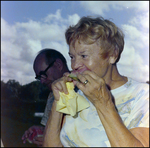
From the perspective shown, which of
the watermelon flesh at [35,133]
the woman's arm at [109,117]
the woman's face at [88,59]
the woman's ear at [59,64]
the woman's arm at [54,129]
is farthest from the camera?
the watermelon flesh at [35,133]

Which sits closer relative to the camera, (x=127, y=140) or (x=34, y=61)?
(x=127, y=140)

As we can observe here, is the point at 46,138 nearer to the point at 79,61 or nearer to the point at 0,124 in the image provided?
the point at 79,61

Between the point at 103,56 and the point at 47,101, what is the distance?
857mm

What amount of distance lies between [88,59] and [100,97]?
0.30 m

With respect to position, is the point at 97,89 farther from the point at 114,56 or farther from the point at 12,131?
the point at 12,131

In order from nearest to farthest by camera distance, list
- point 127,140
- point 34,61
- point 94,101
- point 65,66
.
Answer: point 127,140 < point 94,101 < point 65,66 < point 34,61

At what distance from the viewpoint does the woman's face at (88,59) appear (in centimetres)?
121

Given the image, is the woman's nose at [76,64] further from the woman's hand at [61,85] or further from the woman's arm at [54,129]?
the woman's arm at [54,129]

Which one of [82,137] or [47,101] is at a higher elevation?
[47,101]

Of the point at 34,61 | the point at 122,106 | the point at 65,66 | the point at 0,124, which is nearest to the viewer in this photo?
the point at 122,106

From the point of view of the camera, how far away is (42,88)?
1.81m

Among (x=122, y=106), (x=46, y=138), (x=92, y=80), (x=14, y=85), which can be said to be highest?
(x=14, y=85)

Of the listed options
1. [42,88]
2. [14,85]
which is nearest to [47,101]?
[42,88]

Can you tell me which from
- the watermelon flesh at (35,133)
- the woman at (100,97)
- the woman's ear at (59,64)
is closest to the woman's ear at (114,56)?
the woman at (100,97)
